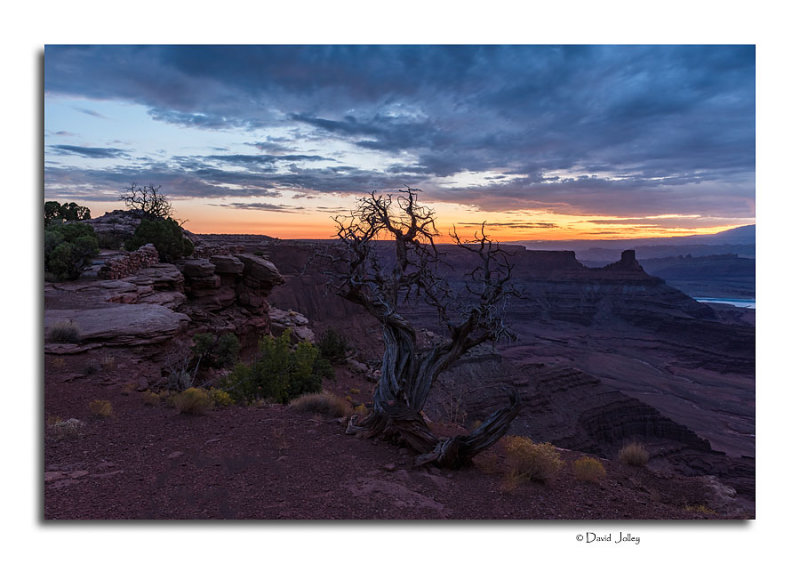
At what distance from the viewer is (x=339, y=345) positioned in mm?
24266

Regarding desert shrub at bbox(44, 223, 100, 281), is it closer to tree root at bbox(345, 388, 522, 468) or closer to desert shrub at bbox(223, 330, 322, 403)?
desert shrub at bbox(223, 330, 322, 403)

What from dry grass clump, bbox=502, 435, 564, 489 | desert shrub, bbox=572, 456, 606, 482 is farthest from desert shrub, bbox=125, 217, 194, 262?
desert shrub, bbox=572, 456, 606, 482

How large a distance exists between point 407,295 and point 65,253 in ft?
38.2

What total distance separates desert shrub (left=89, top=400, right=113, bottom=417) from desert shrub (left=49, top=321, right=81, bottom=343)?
316 centimetres

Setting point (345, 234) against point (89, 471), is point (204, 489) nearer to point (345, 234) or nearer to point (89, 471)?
point (89, 471)

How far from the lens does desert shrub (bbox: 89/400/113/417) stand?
7195 millimetres

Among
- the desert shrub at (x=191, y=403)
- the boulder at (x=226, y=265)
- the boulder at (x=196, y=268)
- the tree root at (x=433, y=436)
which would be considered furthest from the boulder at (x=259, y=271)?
the tree root at (x=433, y=436)

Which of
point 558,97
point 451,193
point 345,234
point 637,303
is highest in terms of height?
point 558,97

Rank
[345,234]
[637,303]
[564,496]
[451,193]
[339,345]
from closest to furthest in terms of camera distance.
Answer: [564,496], [345,234], [451,193], [339,345], [637,303]

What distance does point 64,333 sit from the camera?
9.65 m
